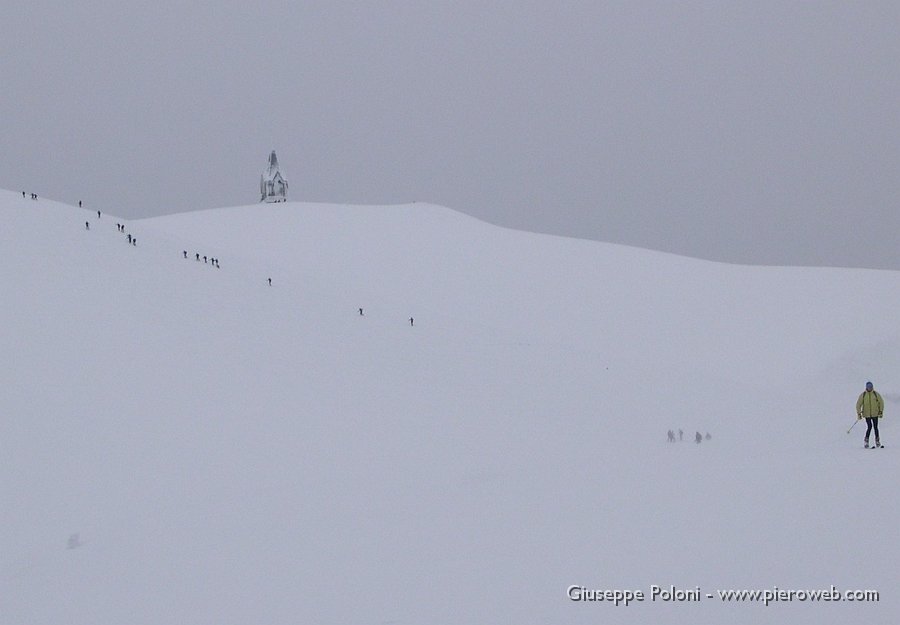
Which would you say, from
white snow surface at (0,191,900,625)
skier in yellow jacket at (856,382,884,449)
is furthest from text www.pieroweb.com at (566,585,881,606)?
skier in yellow jacket at (856,382,884,449)

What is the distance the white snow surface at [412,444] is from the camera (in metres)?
6.67

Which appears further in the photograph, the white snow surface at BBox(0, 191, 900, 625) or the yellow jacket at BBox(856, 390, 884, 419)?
the yellow jacket at BBox(856, 390, 884, 419)

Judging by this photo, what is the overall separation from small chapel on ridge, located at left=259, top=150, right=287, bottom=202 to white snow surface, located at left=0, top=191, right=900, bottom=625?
118ft

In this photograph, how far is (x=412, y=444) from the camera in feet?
57.0

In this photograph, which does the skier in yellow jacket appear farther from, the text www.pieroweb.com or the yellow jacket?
the text www.pieroweb.com

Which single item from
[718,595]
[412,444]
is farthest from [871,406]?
[412,444]

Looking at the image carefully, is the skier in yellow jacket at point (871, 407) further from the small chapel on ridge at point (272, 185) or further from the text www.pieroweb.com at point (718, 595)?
the small chapel on ridge at point (272, 185)

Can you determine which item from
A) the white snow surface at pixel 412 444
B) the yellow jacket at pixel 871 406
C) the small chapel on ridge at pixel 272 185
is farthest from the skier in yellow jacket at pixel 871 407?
the small chapel on ridge at pixel 272 185

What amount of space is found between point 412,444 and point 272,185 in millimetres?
64187

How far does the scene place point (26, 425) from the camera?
15070 millimetres

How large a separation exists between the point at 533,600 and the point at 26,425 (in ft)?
41.0

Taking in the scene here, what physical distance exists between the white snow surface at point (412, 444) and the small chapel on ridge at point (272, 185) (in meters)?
36.0

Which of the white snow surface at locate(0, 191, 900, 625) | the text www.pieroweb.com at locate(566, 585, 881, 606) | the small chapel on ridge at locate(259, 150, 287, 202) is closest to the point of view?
the text www.pieroweb.com at locate(566, 585, 881, 606)

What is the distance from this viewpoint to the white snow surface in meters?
6.67
